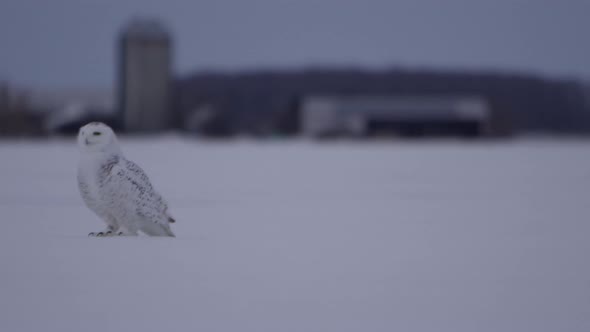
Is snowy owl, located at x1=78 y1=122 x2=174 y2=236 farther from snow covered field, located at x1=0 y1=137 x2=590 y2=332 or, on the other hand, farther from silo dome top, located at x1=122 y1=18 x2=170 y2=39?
silo dome top, located at x1=122 y1=18 x2=170 y2=39

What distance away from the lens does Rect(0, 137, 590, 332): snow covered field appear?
3.68 metres

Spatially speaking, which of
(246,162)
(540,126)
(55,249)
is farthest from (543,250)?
(540,126)

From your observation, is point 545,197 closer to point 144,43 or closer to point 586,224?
point 586,224

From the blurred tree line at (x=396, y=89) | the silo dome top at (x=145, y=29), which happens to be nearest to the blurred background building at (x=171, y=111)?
the silo dome top at (x=145, y=29)

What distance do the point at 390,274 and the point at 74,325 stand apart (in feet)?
6.56

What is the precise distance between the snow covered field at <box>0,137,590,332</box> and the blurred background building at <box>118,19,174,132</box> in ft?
121

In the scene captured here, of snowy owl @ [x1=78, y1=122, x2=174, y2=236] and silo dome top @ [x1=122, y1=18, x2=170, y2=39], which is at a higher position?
silo dome top @ [x1=122, y1=18, x2=170, y2=39]

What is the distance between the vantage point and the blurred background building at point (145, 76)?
45.6 metres

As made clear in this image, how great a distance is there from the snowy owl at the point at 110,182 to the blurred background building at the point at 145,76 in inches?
1557

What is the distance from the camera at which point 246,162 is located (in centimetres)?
1825

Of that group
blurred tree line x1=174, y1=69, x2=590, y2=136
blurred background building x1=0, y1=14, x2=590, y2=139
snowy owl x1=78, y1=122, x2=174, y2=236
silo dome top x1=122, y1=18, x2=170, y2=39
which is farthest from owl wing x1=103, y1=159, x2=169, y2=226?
blurred tree line x1=174, y1=69, x2=590, y2=136

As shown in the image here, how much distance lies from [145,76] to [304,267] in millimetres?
44586

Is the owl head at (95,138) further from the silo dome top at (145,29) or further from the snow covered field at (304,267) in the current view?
the silo dome top at (145,29)

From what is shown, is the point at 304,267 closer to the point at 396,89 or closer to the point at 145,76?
the point at 145,76
